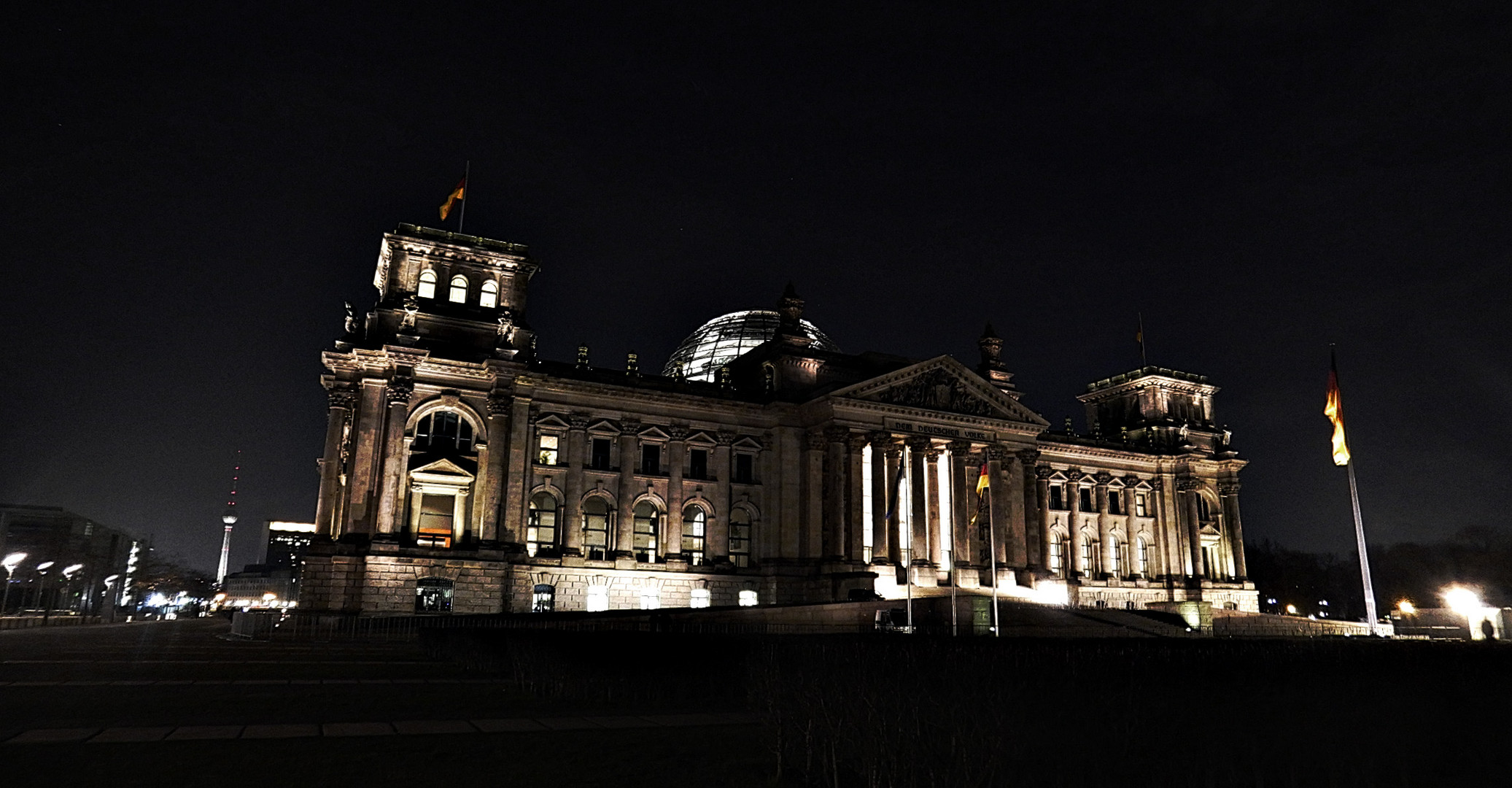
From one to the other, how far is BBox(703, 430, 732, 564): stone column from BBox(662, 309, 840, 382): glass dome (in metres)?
15.7

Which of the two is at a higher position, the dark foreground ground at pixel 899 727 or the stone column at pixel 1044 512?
the stone column at pixel 1044 512

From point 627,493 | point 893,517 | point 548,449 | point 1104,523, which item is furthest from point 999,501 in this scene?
point 548,449

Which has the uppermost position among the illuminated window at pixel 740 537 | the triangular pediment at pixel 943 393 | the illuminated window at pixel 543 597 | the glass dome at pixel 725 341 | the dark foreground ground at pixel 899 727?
the glass dome at pixel 725 341

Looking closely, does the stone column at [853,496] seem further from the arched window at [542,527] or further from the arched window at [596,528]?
the arched window at [542,527]

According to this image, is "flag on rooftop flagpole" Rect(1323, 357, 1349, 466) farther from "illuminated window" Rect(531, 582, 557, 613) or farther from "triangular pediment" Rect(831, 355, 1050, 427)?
"illuminated window" Rect(531, 582, 557, 613)

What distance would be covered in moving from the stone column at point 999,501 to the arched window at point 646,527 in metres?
26.1

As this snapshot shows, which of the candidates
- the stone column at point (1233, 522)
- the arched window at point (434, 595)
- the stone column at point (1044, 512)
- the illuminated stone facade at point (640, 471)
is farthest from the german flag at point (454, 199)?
the stone column at point (1233, 522)

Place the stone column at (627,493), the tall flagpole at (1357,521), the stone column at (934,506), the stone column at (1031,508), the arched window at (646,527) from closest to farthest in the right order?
the tall flagpole at (1357,521) → the stone column at (627,493) → the arched window at (646,527) → the stone column at (934,506) → the stone column at (1031,508)

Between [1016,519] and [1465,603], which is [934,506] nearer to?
[1016,519]

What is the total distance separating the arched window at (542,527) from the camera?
61.0 metres

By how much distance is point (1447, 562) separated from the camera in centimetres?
12325

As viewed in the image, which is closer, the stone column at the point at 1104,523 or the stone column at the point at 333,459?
the stone column at the point at 333,459

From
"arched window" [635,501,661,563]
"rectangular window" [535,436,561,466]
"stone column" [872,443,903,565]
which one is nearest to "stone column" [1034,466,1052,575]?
"stone column" [872,443,903,565]

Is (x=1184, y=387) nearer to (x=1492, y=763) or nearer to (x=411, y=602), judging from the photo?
(x=411, y=602)
